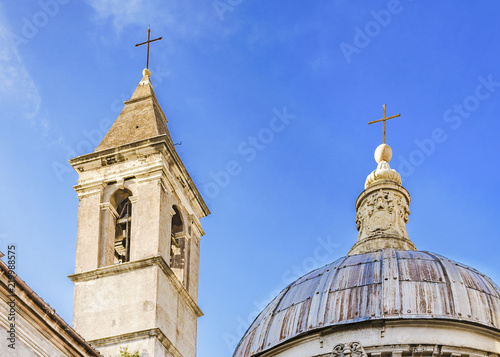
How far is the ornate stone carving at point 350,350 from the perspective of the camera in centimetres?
3225

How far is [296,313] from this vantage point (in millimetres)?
35156

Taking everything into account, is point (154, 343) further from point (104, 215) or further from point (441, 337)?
point (441, 337)

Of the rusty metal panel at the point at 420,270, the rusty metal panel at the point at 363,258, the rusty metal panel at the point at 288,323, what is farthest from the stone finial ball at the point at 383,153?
the rusty metal panel at the point at 288,323

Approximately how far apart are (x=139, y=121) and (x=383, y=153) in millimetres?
7337

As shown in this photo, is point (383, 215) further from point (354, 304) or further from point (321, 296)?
point (354, 304)

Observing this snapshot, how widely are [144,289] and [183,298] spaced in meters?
2.16

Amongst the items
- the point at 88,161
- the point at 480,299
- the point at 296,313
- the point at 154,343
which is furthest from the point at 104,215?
the point at 480,299

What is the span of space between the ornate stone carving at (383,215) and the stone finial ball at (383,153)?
2.19 m

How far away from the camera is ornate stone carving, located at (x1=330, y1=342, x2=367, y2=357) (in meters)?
32.2

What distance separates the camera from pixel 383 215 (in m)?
40.2

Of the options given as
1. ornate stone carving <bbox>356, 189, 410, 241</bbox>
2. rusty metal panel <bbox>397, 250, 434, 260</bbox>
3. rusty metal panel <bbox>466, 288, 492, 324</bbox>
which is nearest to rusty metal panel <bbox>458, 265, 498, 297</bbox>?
rusty metal panel <bbox>466, 288, 492, 324</bbox>

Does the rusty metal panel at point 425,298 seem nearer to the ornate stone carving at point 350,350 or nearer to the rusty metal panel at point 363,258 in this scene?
the rusty metal panel at point 363,258

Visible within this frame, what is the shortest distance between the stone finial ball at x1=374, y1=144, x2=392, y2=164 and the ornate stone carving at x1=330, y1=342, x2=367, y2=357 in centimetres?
1120

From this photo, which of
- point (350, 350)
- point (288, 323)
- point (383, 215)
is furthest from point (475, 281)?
point (383, 215)
